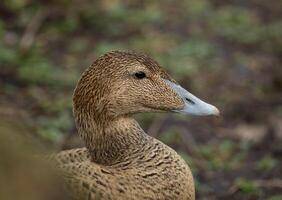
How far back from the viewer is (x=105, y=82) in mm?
4539

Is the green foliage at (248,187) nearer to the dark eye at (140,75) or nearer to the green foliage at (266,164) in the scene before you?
the green foliage at (266,164)

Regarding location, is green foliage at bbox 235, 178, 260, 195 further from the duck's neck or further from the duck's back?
the duck's neck

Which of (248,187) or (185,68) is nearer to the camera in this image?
(248,187)

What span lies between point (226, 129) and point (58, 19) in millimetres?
2588

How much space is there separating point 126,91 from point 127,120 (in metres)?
0.17

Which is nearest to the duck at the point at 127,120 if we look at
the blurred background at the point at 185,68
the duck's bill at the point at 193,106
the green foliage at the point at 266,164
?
the duck's bill at the point at 193,106

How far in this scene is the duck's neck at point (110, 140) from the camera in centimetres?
459

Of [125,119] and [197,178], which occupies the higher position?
[125,119]

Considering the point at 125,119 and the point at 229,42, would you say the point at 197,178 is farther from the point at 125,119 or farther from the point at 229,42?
the point at 229,42

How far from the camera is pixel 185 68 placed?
7.99 meters

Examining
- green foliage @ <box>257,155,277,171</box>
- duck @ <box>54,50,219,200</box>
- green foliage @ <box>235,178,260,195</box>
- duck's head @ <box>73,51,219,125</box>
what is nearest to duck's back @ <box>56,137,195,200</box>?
duck @ <box>54,50,219,200</box>

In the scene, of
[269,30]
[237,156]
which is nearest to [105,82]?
[237,156]

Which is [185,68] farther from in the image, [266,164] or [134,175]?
[134,175]

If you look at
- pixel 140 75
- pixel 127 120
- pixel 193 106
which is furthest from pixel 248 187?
pixel 140 75
